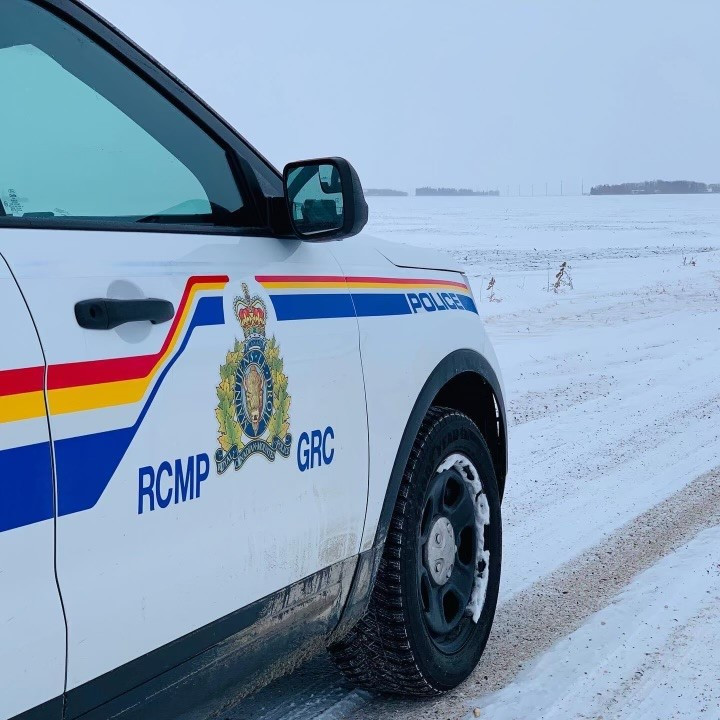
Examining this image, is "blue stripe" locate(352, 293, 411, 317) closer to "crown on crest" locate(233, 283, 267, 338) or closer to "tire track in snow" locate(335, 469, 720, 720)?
"crown on crest" locate(233, 283, 267, 338)

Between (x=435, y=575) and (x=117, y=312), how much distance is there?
1.64 meters

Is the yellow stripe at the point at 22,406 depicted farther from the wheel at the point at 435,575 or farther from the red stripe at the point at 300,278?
the wheel at the point at 435,575

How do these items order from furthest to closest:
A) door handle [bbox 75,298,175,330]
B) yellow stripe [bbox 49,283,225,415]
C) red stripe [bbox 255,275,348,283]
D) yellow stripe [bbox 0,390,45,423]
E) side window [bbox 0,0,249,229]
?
red stripe [bbox 255,275,348,283], side window [bbox 0,0,249,229], door handle [bbox 75,298,175,330], yellow stripe [bbox 49,283,225,415], yellow stripe [bbox 0,390,45,423]

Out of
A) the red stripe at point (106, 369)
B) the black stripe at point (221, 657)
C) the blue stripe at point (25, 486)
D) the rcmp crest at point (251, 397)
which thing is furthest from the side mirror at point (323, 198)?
the blue stripe at point (25, 486)

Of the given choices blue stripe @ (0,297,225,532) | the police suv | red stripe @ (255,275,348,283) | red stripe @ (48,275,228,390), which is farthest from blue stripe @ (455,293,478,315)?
blue stripe @ (0,297,225,532)

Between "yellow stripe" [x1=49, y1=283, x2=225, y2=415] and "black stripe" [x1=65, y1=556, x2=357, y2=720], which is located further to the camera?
"black stripe" [x1=65, y1=556, x2=357, y2=720]

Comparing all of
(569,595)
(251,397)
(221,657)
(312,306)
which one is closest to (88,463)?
(251,397)

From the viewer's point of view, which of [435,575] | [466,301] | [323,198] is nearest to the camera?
[323,198]

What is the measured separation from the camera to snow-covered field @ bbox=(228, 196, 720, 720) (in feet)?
10.4

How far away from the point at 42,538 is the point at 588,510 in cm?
379

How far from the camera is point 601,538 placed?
15.1ft

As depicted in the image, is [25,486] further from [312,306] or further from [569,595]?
[569,595]

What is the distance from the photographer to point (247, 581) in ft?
7.04

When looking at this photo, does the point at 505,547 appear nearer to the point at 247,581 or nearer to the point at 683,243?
the point at 247,581
